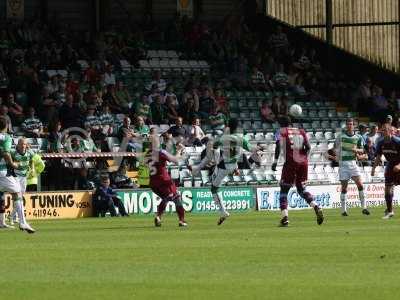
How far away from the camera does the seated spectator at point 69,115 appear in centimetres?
3441

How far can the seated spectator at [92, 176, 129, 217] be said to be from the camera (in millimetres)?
33094

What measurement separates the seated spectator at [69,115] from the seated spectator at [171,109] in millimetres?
3822

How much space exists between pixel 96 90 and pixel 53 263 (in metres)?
21.0

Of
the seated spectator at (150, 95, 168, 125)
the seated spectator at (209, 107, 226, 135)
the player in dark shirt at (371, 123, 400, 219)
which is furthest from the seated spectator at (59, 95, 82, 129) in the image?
the player in dark shirt at (371, 123, 400, 219)

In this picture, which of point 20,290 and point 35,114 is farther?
point 35,114

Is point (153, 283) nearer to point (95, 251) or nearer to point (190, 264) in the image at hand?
point (190, 264)

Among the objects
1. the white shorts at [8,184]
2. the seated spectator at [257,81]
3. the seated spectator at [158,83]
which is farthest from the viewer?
the seated spectator at [257,81]

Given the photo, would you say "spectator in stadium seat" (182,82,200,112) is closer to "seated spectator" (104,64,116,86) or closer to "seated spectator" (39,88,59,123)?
"seated spectator" (104,64,116,86)

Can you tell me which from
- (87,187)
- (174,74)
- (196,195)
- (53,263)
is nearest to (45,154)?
(87,187)

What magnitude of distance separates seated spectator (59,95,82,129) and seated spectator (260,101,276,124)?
8.22 meters

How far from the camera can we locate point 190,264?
16.0 m

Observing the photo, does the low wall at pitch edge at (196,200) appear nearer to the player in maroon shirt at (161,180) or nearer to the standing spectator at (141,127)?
the standing spectator at (141,127)

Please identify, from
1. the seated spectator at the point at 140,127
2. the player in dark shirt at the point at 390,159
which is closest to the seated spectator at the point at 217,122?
the seated spectator at the point at 140,127

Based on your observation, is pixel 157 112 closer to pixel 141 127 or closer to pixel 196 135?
pixel 196 135
